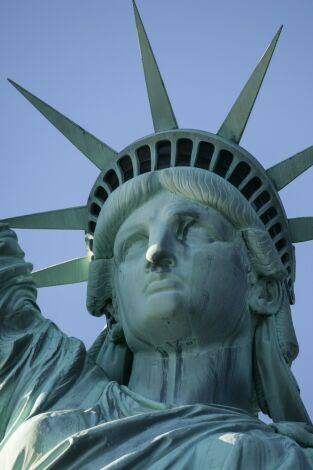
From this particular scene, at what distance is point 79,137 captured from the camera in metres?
18.2

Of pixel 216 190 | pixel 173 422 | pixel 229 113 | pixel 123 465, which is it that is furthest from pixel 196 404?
pixel 229 113

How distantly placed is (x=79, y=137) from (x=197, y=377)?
12.1 ft

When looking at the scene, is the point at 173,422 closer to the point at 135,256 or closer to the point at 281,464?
the point at 281,464

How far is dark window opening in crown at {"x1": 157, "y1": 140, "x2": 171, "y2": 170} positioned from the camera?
17.5 m

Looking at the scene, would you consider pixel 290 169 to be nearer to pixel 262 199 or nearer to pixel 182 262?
pixel 262 199

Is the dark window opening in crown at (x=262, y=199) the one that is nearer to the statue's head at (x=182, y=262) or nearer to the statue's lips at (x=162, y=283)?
the statue's head at (x=182, y=262)

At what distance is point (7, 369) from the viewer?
15633 mm

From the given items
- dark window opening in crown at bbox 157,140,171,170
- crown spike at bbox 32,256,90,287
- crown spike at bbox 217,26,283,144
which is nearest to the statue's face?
dark window opening in crown at bbox 157,140,171,170

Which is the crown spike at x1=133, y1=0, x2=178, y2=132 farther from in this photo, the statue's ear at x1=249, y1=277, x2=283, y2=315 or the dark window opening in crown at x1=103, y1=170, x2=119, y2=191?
the statue's ear at x1=249, y1=277, x2=283, y2=315

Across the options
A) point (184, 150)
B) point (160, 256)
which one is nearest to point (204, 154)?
point (184, 150)

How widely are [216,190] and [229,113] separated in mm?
1525

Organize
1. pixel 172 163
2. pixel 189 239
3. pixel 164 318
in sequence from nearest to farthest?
1. pixel 164 318
2. pixel 189 239
3. pixel 172 163

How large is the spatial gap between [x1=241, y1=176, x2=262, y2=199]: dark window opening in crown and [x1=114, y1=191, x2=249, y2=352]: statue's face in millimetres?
956

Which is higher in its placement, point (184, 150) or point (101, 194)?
point (184, 150)
